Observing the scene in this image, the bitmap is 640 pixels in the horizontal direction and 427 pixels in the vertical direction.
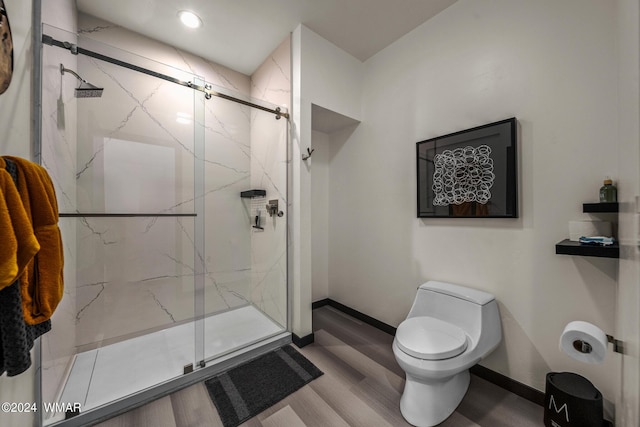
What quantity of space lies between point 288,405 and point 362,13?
9.07ft

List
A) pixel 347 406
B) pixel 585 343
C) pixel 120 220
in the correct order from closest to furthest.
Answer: pixel 585 343
pixel 347 406
pixel 120 220

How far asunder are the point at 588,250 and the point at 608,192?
301 mm

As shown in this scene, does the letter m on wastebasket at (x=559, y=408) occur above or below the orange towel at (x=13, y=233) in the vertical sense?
below

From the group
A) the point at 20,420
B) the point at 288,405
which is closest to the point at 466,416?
the point at 288,405

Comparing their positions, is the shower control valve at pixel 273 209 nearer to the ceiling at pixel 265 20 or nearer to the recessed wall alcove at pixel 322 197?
the recessed wall alcove at pixel 322 197

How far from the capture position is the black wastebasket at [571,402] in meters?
1.09

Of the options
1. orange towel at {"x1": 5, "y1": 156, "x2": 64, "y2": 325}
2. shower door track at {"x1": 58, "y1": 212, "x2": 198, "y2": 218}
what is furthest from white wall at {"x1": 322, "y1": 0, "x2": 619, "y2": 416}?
orange towel at {"x1": 5, "y1": 156, "x2": 64, "y2": 325}

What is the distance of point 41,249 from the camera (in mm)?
756

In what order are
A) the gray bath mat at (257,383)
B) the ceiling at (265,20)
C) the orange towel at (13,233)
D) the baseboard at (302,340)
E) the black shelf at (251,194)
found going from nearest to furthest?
1. the orange towel at (13,233)
2. the gray bath mat at (257,383)
3. the ceiling at (265,20)
4. the baseboard at (302,340)
5. the black shelf at (251,194)

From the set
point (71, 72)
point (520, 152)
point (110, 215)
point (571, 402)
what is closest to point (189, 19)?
point (71, 72)

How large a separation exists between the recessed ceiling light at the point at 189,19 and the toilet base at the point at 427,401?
2960mm

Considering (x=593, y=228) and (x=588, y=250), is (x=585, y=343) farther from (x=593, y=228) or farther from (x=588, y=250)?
(x=593, y=228)

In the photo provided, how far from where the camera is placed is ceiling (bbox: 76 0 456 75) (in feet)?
5.82

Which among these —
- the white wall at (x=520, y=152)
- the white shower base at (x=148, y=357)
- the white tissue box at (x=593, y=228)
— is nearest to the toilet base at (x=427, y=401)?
the white wall at (x=520, y=152)
